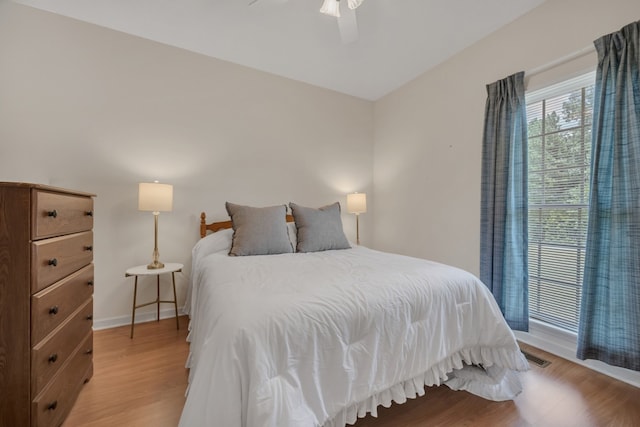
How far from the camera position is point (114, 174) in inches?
93.1

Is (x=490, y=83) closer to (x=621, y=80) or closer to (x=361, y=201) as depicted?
(x=621, y=80)

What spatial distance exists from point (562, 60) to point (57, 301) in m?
3.42

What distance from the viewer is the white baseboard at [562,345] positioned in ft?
5.33

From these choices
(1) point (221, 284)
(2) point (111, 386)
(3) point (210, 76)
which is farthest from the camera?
(3) point (210, 76)

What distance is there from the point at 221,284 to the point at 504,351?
159cm

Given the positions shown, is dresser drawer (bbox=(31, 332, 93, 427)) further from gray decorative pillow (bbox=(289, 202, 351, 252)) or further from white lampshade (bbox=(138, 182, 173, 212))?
gray decorative pillow (bbox=(289, 202, 351, 252))

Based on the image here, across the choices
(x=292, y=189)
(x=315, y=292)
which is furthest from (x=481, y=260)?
(x=292, y=189)

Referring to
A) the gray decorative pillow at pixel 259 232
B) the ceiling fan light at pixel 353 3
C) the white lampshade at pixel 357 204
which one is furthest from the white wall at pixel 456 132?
the gray decorative pillow at pixel 259 232

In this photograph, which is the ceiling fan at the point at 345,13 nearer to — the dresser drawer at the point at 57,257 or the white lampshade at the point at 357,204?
the white lampshade at the point at 357,204

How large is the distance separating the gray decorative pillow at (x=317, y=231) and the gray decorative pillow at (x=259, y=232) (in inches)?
5.2

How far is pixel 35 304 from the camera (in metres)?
1.02

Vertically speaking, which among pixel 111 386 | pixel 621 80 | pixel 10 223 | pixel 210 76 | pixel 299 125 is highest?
pixel 210 76

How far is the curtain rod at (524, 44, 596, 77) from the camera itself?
1787mm

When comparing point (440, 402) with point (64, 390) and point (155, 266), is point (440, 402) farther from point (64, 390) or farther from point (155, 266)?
point (155, 266)
